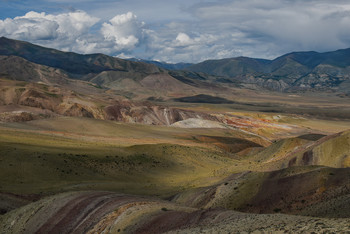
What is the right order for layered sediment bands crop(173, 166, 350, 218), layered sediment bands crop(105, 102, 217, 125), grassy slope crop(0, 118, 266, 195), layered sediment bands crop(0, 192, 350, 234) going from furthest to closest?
layered sediment bands crop(105, 102, 217, 125) < grassy slope crop(0, 118, 266, 195) < layered sediment bands crop(173, 166, 350, 218) < layered sediment bands crop(0, 192, 350, 234)

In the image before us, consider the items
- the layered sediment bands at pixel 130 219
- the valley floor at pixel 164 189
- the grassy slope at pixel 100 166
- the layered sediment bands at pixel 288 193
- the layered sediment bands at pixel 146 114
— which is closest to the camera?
the layered sediment bands at pixel 130 219

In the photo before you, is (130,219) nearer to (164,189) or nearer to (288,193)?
(288,193)

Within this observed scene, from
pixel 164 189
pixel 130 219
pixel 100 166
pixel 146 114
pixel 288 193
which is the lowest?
pixel 164 189

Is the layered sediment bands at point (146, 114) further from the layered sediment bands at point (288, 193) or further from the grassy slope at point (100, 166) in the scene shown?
the layered sediment bands at point (288, 193)

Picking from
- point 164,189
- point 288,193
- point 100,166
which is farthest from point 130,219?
point 100,166

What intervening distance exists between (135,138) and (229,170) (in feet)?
117

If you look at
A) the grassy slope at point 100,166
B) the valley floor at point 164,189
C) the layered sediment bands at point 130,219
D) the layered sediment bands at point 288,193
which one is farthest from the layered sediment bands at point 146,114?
the layered sediment bands at point 130,219

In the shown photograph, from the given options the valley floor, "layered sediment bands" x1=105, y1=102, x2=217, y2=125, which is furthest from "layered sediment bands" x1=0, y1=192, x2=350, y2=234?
"layered sediment bands" x1=105, y1=102, x2=217, y2=125

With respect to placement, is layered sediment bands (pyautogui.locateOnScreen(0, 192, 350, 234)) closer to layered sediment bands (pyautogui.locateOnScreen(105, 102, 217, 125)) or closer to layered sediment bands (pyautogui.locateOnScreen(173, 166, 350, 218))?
layered sediment bands (pyautogui.locateOnScreen(173, 166, 350, 218))

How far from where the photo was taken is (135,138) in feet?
270

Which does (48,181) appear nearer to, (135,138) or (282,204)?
(282,204)

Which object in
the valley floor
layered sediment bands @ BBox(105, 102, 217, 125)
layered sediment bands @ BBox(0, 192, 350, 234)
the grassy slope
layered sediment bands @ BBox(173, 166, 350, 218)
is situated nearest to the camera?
layered sediment bands @ BBox(0, 192, 350, 234)

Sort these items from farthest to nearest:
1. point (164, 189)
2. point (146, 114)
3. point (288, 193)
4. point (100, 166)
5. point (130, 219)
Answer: point (146, 114)
point (100, 166)
point (164, 189)
point (288, 193)
point (130, 219)

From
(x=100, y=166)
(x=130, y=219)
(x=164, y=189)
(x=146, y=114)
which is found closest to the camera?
(x=130, y=219)
